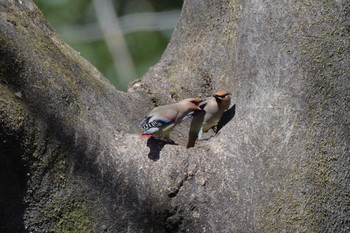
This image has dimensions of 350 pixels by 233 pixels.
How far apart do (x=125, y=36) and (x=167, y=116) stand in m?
3.99

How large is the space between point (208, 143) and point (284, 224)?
0.34m

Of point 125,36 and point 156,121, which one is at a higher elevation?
point 125,36

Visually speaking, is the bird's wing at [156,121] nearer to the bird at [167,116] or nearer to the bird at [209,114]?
the bird at [167,116]

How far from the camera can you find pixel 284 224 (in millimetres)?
2955

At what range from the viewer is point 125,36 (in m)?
7.17

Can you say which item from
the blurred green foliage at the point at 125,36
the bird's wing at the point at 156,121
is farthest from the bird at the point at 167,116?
the blurred green foliage at the point at 125,36

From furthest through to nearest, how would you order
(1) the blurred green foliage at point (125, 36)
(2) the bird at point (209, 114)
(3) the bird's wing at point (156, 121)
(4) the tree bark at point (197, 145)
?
(1) the blurred green foliage at point (125, 36), (2) the bird at point (209, 114), (3) the bird's wing at point (156, 121), (4) the tree bark at point (197, 145)

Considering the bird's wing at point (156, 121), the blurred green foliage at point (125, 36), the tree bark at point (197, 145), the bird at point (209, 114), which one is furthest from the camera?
the blurred green foliage at point (125, 36)

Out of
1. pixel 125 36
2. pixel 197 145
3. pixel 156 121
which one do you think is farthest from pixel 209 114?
pixel 125 36

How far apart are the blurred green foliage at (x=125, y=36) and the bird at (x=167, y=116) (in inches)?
143

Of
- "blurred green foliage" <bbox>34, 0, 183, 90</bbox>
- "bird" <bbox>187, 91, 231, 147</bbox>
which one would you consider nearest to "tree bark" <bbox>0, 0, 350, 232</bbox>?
"bird" <bbox>187, 91, 231, 147</bbox>

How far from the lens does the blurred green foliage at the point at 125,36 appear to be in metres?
7.10

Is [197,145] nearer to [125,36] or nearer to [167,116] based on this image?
[167,116]

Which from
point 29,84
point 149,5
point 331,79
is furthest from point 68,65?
point 149,5
